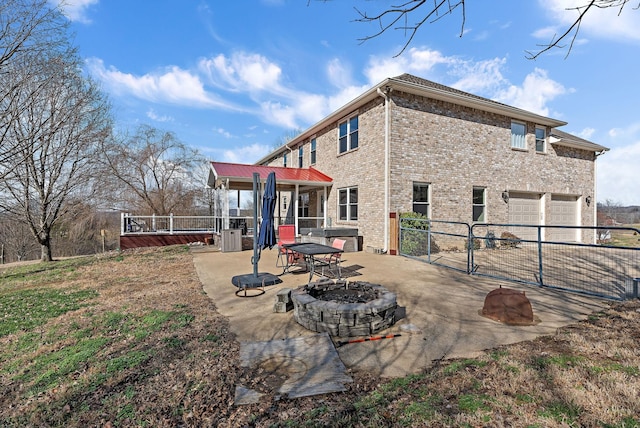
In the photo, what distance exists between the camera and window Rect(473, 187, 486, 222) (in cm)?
1230

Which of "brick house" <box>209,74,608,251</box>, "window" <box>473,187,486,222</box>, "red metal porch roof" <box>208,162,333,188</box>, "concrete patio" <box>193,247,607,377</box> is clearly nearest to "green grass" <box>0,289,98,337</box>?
"concrete patio" <box>193,247,607,377</box>

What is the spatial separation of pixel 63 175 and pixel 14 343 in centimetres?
1113

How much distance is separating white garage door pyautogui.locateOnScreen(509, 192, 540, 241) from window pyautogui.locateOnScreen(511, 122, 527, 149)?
2.18 metres

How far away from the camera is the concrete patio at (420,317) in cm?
328

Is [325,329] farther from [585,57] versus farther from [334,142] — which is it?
[334,142]

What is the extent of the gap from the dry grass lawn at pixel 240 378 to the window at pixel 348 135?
946 cm

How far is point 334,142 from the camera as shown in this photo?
13562mm

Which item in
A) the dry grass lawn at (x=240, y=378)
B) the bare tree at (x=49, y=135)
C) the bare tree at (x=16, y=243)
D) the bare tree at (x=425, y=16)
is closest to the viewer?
the dry grass lawn at (x=240, y=378)

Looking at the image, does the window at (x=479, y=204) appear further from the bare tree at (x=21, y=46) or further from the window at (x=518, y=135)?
the bare tree at (x=21, y=46)

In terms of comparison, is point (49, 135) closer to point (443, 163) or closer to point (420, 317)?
point (420, 317)

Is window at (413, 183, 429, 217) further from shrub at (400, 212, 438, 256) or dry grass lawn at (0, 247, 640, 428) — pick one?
dry grass lawn at (0, 247, 640, 428)

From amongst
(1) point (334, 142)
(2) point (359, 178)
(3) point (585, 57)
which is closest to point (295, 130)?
(1) point (334, 142)

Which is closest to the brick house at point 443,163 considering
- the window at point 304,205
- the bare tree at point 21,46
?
the window at point 304,205

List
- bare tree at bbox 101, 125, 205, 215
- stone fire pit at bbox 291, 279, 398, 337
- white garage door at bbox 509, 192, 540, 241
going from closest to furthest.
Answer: stone fire pit at bbox 291, 279, 398, 337 < white garage door at bbox 509, 192, 540, 241 < bare tree at bbox 101, 125, 205, 215
